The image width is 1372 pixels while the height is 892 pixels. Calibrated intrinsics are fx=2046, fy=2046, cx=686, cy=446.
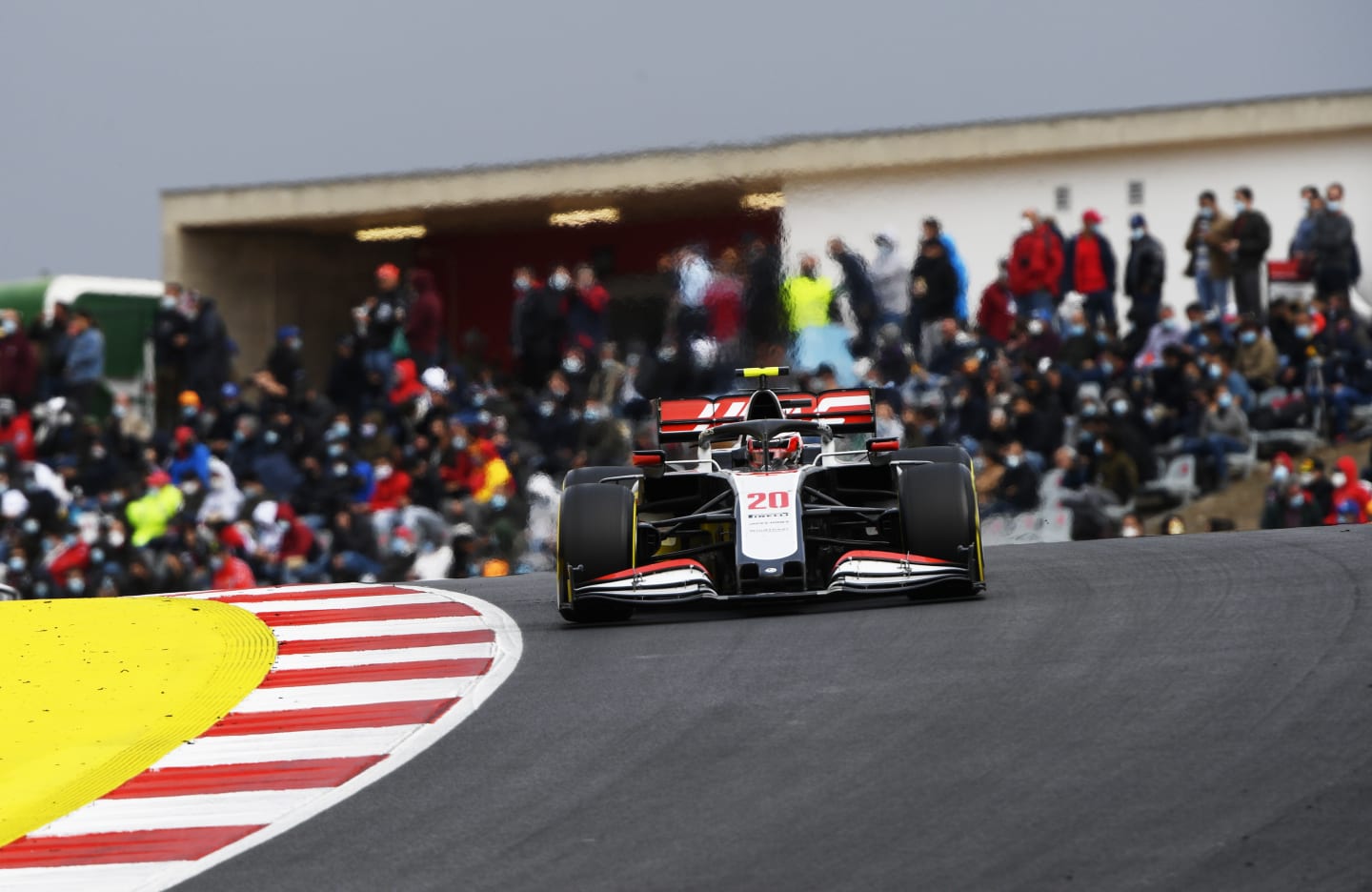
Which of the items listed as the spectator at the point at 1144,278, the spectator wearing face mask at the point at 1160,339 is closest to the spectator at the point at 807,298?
the spectator at the point at 1144,278

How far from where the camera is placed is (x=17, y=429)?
21.0 m

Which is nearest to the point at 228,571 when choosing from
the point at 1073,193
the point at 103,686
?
the point at 103,686

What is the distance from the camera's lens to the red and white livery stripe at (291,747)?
6.07 meters

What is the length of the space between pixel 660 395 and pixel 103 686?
1093 centimetres

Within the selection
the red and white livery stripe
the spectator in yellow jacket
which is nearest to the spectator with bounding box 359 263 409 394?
the spectator in yellow jacket

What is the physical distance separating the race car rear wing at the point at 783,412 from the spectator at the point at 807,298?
7.38m

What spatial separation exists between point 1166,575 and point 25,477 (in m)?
12.7

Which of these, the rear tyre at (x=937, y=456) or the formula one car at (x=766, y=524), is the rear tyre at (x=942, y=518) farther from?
the rear tyre at (x=937, y=456)

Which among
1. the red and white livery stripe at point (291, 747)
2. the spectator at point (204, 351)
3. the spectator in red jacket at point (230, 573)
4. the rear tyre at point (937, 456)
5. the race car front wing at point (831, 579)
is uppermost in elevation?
the spectator at point (204, 351)

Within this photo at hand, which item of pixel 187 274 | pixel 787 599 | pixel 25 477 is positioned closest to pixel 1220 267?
pixel 787 599

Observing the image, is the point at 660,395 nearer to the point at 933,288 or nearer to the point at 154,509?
the point at 933,288

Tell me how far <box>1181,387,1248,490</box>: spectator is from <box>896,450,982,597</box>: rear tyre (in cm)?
722

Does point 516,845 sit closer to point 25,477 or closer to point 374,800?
point 374,800

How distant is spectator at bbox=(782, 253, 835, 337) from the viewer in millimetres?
18859
